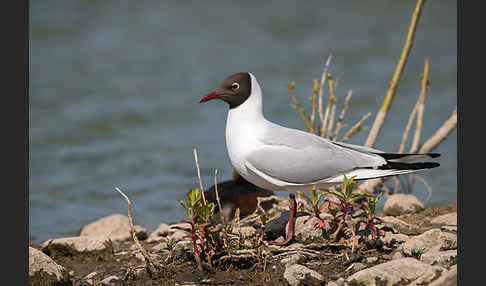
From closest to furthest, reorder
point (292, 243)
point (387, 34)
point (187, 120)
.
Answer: point (292, 243) → point (187, 120) → point (387, 34)

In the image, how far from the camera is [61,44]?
1496 cm

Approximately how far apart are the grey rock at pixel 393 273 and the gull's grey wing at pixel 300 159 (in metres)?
0.98

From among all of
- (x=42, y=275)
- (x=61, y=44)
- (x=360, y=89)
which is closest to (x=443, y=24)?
(x=360, y=89)

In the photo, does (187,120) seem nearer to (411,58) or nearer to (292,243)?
(411,58)

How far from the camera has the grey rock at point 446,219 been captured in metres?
5.36

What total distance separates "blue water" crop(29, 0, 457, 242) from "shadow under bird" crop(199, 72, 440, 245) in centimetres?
A: 316

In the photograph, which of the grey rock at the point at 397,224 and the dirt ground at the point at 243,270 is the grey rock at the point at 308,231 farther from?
the grey rock at the point at 397,224

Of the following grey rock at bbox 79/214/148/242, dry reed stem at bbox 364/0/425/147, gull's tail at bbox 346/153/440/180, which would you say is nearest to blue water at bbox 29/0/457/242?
grey rock at bbox 79/214/148/242

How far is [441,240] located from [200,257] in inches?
65.9

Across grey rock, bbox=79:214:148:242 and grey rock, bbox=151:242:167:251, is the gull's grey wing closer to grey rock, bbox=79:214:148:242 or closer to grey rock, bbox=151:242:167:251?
grey rock, bbox=151:242:167:251

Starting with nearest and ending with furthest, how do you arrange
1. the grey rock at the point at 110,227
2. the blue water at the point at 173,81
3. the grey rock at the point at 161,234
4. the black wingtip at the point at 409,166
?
the black wingtip at the point at 409,166 → the grey rock at the point at 161,234 → the grey rock at the point at 110,227 → the blue water at the point at 173,81

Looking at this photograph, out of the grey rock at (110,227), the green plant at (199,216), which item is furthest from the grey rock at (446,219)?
the grey rock at (110,227)

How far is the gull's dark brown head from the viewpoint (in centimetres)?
484

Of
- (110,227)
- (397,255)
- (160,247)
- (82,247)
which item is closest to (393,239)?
(397,255)
